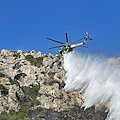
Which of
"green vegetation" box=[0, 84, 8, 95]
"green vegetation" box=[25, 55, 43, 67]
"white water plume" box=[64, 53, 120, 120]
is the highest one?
"green vegetation" box=[25, 55, 43, 67]

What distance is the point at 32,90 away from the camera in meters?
102

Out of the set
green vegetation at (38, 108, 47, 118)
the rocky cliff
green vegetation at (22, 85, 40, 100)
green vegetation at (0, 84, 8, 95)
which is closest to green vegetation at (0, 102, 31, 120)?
the rocky cliff

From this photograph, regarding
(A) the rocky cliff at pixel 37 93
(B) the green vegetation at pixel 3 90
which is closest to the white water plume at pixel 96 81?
(A) the rocky cliff at pixel 37 93

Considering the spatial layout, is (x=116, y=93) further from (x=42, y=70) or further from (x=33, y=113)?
(x=42, y=70)

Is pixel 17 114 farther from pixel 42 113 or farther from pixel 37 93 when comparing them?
pixel 37 93

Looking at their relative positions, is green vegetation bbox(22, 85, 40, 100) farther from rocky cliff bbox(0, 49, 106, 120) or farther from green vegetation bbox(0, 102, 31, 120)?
green vegetation bbox(0, 102, 31, 120)

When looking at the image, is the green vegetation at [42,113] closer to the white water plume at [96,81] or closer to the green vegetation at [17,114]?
the green vegetation at [17,114]

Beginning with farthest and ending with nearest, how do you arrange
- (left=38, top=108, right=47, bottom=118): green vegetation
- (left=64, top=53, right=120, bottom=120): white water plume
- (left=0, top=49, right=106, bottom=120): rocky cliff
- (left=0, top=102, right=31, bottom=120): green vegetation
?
(left=0, top=49, right=106, bottom=120): rocky cliff, (left=38, top=108, right=47, bottom=118): green vegetation, (left=0, top=102, right=31, bottom=120): green vegetation, (left=64, top=53, right=120, bottom=120): white water plume

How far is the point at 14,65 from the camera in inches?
4513

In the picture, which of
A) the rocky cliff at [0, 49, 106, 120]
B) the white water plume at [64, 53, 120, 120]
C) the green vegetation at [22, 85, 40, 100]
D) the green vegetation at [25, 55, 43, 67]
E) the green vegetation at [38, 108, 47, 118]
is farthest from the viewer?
the green vegetation at [25, 55, 43, 67]

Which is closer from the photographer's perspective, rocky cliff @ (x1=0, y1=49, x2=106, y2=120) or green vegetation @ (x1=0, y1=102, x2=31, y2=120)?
green vegetation @ (x1=0, y1=102, x2=31, y2=120)

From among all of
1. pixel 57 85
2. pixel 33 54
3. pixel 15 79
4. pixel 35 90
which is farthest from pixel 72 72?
pixel 33 54

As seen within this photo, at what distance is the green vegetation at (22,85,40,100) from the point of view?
99706 mm

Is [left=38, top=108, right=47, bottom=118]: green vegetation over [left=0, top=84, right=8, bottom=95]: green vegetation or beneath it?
beneath
